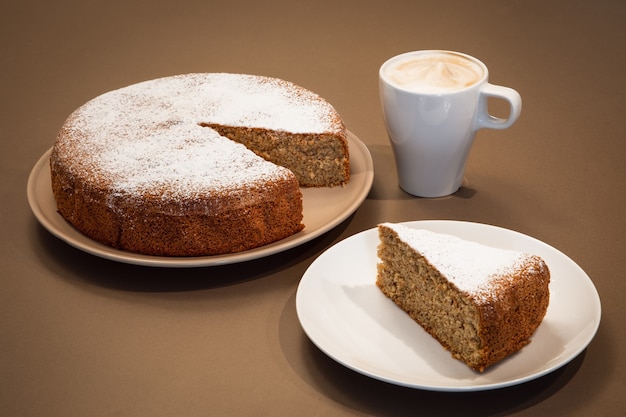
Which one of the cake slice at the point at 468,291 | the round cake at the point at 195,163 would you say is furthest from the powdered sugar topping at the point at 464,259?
the round cake at the point at 195,163

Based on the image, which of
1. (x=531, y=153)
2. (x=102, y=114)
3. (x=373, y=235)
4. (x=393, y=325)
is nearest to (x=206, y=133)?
(x=102, y=114)

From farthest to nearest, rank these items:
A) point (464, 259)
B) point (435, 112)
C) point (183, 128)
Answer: point (183, 128) < point (435, 112) < point (464, 259)

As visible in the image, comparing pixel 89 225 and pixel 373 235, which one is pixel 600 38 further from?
pixel 89 225

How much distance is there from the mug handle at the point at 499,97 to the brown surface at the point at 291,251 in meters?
0.34

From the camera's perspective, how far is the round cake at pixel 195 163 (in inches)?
117

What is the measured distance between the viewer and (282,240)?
307 cm

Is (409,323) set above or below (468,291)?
below

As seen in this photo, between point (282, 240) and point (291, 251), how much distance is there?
11 centimetres

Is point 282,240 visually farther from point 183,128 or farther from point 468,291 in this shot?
point 468,291

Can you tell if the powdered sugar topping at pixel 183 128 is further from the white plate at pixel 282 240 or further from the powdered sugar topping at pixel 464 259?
the powdered sugar topping at pixel 464 259

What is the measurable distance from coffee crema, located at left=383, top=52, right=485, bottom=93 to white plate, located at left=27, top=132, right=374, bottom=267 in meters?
0.39

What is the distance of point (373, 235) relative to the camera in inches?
118

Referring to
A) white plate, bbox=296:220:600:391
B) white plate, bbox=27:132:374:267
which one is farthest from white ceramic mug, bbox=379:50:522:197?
white plate, bbox=296:220:600:391

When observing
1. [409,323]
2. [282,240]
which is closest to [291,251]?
[282,240]
